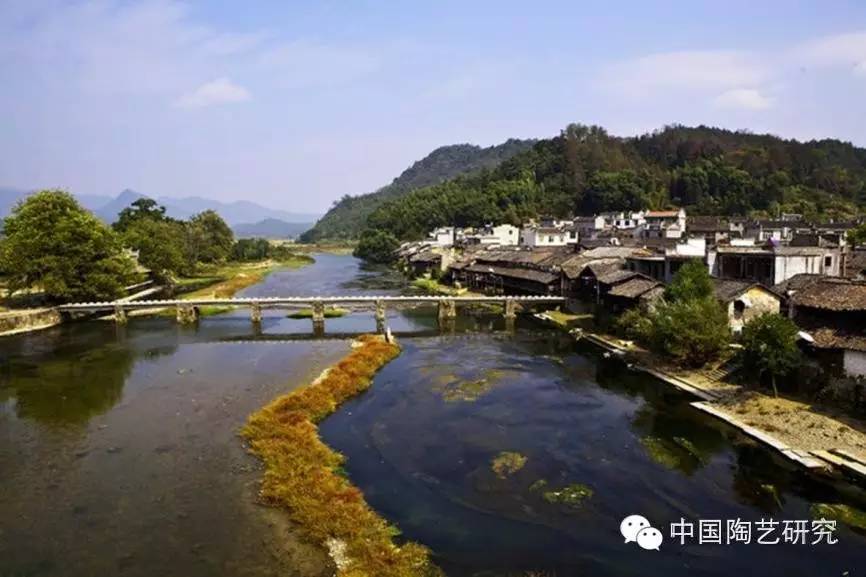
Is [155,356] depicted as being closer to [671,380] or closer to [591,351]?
[591,351]

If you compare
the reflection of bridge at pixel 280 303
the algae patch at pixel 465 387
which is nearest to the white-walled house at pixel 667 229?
the reflection of bridge at pixel 280 303

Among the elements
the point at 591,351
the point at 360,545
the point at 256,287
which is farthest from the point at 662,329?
the point at 256,287

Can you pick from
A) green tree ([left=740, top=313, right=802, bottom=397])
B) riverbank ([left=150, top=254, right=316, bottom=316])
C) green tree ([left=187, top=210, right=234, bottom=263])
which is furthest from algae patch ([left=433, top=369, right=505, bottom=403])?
green tree ([left=187, top=210, right=234, bottom=263])

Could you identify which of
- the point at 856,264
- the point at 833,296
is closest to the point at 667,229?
the point at 856,264

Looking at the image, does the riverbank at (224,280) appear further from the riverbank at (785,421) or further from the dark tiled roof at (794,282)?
the dark tiled roof at (794,282)

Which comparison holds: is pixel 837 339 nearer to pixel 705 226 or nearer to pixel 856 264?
pixel 856 264
